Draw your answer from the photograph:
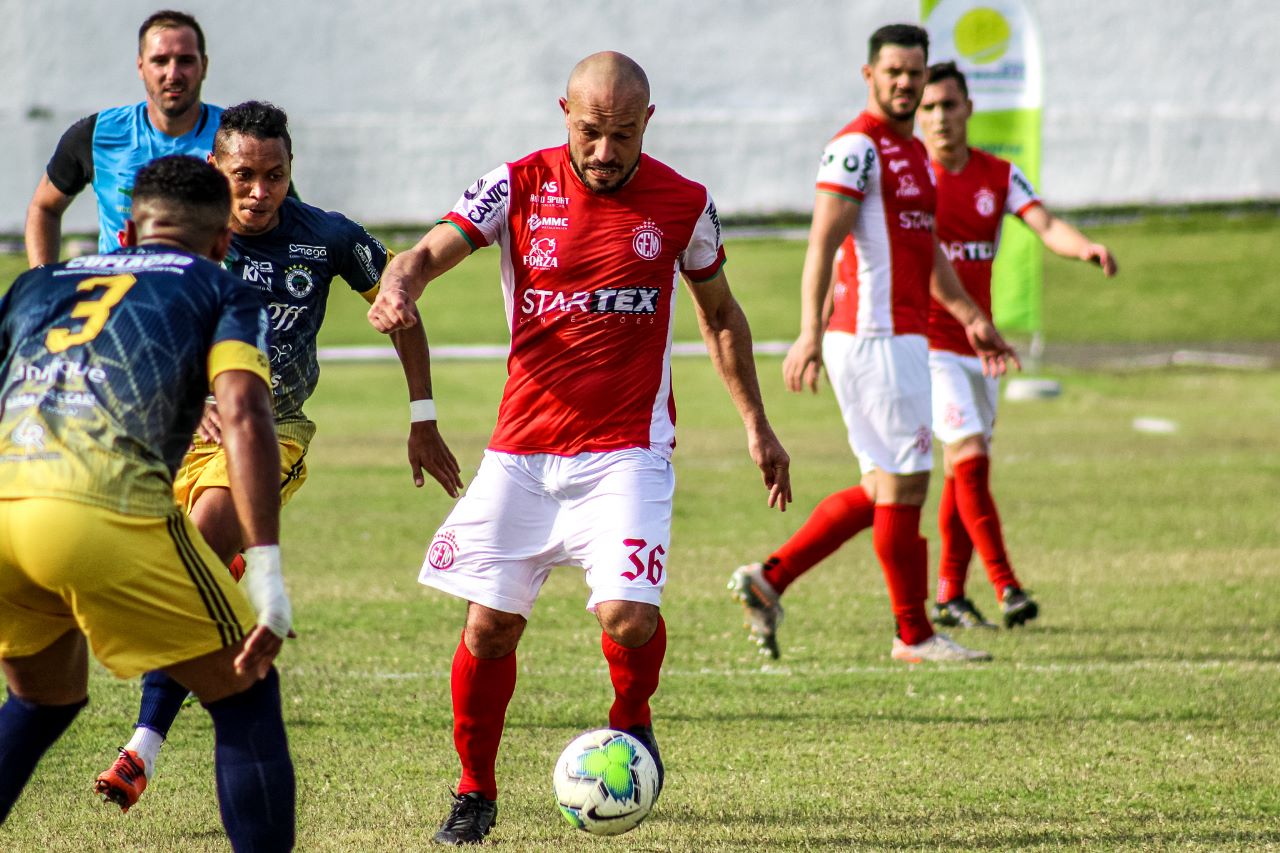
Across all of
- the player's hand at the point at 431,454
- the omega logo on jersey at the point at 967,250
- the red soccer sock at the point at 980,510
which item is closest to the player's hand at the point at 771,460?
the player's hand at the point at 431,454

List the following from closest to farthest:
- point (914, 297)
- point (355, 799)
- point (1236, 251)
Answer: point (355, 799) < point (914, 297) < point (1236, 251)

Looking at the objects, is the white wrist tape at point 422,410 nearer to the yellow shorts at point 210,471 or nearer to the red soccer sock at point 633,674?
the yellow shorts at point 210,471

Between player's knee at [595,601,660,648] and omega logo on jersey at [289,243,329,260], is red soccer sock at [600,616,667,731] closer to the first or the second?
player's knee at [595,601,660,648]

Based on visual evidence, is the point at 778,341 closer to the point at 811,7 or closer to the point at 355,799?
the point at 811,7

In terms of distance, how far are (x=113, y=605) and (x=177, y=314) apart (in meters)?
0.66

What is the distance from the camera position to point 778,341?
26.9 meters

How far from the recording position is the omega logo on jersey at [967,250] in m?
9.09

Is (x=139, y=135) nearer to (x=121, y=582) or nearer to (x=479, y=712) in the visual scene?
(x=479, y=712)

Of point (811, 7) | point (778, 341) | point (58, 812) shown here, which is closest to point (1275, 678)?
point (58, 812)

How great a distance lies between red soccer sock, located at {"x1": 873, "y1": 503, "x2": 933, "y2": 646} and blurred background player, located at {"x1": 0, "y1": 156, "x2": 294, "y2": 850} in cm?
427

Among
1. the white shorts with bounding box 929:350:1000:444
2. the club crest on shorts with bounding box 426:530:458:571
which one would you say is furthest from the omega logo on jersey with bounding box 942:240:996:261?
the club crest on shorts with bounding box 426:530:458:571

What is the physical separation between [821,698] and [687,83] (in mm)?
30336

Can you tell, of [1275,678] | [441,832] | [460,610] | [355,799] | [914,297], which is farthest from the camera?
[460,610]

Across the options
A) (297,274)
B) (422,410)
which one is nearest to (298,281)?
(297,274)
